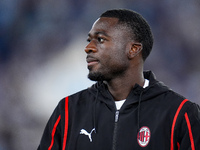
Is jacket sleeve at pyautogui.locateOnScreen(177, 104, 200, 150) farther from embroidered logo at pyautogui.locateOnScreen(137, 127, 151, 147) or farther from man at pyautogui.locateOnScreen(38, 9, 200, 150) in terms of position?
embroidered logo at pyautogui.locateOnScreen(137, 127, 151, 147)

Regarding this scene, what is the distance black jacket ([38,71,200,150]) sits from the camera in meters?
1.76

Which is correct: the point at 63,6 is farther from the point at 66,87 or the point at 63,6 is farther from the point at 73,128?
the point at 73,128

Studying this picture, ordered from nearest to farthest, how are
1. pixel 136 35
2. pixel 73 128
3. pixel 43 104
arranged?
pixel 73 128 < pixel 136 35 < pixel 43 104

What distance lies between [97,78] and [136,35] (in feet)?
1.13

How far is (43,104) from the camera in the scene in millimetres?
4953

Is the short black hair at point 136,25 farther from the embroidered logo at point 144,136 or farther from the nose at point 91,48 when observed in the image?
the embroidered logo at point 144,136

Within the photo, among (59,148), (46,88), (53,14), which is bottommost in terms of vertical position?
(59,148)

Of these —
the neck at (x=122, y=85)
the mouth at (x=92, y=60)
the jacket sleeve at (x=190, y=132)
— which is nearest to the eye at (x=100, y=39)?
the mouth at (x=92, y=60)

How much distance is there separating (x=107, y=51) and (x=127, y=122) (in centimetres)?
39

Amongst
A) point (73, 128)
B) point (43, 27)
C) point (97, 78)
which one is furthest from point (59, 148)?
point (43, 27)

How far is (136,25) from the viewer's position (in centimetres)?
209

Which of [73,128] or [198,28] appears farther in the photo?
[198,28]

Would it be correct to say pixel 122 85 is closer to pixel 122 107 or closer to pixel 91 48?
pixel 122 107

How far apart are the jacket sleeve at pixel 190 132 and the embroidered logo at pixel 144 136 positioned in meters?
0.15
